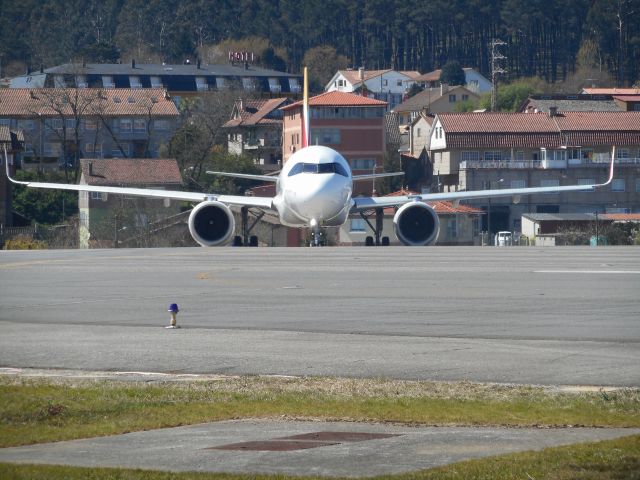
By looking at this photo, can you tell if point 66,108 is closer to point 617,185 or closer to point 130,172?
point 130,172

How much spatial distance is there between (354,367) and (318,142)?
91.5 m

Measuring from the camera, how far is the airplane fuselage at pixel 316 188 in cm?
4121

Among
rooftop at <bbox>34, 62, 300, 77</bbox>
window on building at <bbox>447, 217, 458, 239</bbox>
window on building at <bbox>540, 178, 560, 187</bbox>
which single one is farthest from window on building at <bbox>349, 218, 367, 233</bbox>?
rooftop at <bbox>34, 62, 300, 77</bbox>

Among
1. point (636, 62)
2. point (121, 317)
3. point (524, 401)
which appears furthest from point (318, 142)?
point (524, 401)

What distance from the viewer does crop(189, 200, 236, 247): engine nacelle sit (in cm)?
4450

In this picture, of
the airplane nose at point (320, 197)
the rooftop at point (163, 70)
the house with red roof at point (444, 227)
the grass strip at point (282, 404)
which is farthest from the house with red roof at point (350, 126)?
the grass strip at point (282, 404)

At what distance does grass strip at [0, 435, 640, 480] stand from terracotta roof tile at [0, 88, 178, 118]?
321 feet

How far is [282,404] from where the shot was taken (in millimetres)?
12398

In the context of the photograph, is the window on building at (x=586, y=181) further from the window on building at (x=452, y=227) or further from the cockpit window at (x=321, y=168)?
the cockpit window at (x=321, y=168)

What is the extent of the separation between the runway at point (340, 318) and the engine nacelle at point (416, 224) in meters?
13.4

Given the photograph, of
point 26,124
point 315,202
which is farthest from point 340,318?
point 26,124

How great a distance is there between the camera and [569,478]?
30.1ft

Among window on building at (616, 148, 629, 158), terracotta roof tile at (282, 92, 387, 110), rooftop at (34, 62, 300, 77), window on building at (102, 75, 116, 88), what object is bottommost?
window on building at (616, 148, 629, 158)

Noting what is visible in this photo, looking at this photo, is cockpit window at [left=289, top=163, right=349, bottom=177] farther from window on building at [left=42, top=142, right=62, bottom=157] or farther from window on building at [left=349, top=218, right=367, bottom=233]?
window on building at [left=42, top=142, right=62, bottom=157]
